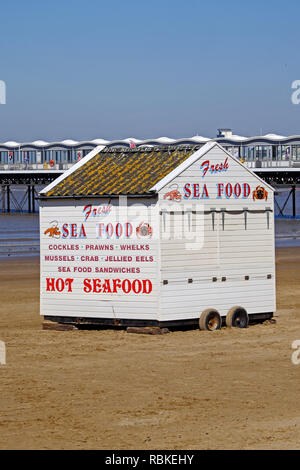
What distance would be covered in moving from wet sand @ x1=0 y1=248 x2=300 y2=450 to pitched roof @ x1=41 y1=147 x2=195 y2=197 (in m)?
2.36

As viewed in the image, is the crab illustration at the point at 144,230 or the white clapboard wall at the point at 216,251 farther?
the white clapboard wall at the point at 216,251

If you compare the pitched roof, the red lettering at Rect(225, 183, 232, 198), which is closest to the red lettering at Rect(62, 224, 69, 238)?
the pitched roof

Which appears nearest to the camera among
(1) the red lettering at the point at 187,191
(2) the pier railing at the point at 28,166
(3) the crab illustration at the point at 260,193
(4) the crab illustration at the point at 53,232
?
(1) the red lettering at the point at 187,191

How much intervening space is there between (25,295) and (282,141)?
208 feet

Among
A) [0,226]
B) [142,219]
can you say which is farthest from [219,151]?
[0,226]

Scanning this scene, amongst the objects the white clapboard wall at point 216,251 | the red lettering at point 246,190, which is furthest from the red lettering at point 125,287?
the red lettering at point 246,190

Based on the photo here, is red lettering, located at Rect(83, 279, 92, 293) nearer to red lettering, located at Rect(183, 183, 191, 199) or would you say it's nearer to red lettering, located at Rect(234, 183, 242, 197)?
red lettering, located at Rect(183, 183, 191, 199)

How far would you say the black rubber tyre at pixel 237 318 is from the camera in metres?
15.7

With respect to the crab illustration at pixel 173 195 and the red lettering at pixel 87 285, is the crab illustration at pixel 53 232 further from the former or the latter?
the crab illustration at pixel 173 195

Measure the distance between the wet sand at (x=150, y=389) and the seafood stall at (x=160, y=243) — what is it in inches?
17.8

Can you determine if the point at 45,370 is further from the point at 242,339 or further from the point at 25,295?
the point at 25,295

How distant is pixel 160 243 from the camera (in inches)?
582

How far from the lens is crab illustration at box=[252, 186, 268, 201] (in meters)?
16.4

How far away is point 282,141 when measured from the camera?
274 feet
